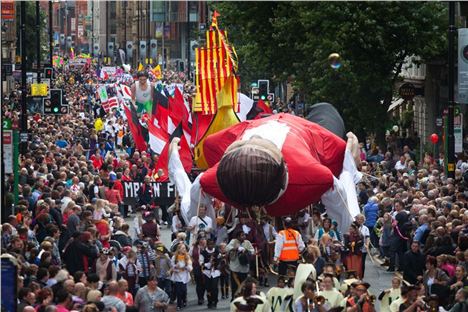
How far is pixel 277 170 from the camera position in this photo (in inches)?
976

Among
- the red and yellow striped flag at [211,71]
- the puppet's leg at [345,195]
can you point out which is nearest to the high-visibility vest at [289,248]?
the puppet's leg at [345,195]

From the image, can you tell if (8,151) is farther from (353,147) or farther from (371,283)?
(371,283)

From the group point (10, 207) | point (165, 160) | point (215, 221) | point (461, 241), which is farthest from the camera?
point (165, 160)

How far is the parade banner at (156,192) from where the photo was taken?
3647 cm

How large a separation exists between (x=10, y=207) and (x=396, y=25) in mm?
19156

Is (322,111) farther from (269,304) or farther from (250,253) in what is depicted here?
(269,304)

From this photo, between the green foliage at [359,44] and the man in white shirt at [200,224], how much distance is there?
20045 millimetres

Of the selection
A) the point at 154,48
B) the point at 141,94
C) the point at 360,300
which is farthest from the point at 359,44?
the point at 154,48

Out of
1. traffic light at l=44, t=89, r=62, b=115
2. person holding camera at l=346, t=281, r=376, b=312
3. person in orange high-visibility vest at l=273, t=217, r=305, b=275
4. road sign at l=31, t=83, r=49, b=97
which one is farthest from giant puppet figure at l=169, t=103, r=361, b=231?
road sign at l=31, t=83, r=49, b=97

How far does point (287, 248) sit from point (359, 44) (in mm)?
22998

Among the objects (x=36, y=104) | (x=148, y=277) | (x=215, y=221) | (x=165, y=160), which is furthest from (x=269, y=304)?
(x=36, y=104)

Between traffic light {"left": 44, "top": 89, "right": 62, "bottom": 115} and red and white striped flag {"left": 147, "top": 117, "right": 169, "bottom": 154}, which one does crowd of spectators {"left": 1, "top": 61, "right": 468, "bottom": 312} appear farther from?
traffic light {"left": 44, "top": 89, "right": 62, "bottom": 115}

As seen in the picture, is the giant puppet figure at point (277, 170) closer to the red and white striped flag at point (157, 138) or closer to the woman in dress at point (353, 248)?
the woman in dress at point (353, 248)

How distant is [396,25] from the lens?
157 ft
